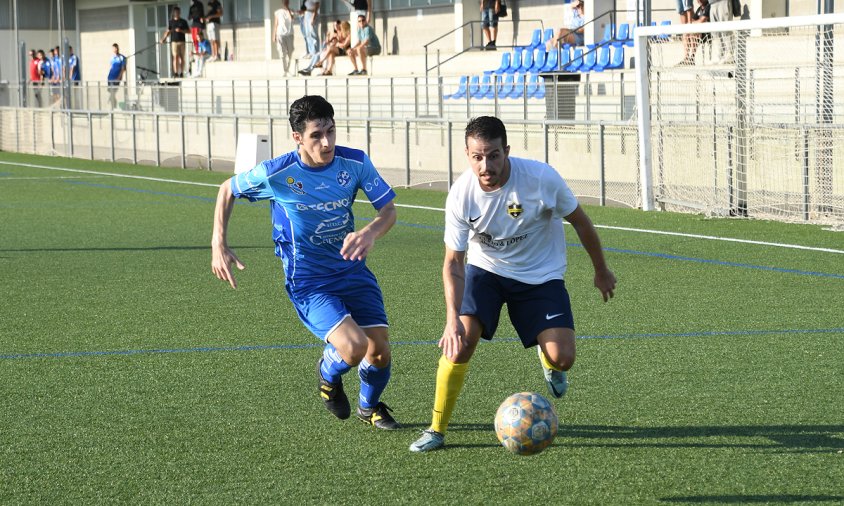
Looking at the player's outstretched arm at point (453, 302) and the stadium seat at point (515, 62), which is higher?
the stadium seat at point (515, 62)

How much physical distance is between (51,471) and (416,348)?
10.1 ft

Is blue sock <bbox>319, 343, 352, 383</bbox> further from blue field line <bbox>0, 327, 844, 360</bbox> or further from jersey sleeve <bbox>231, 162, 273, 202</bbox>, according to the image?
blue field line <bbox>0, 327, 844, 360</bbox>

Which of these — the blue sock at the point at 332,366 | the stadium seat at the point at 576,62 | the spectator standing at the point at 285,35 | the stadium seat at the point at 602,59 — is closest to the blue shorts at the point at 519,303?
the blue sock at the point at 332,366

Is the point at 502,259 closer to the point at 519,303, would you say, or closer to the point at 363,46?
the point at 519,303

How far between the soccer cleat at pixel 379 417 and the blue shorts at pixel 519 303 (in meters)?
0.64

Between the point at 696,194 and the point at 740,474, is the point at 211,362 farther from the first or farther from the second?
the point at 696,194

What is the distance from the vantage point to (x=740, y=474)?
5.12 meters

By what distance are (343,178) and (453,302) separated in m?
0.95

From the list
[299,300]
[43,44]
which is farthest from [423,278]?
[43,44]

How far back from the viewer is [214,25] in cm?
3878

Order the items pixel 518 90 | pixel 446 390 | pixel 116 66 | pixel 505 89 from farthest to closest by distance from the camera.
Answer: pixel 116 66 < pixel 505 89 < pixel 518 90 < pixel 446 390

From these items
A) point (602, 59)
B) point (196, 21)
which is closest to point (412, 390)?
point (602, 59)

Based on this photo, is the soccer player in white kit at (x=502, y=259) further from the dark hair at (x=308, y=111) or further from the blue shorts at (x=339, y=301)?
the dark hair at (x=308, y=111)

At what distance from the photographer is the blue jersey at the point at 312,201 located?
5.92m
